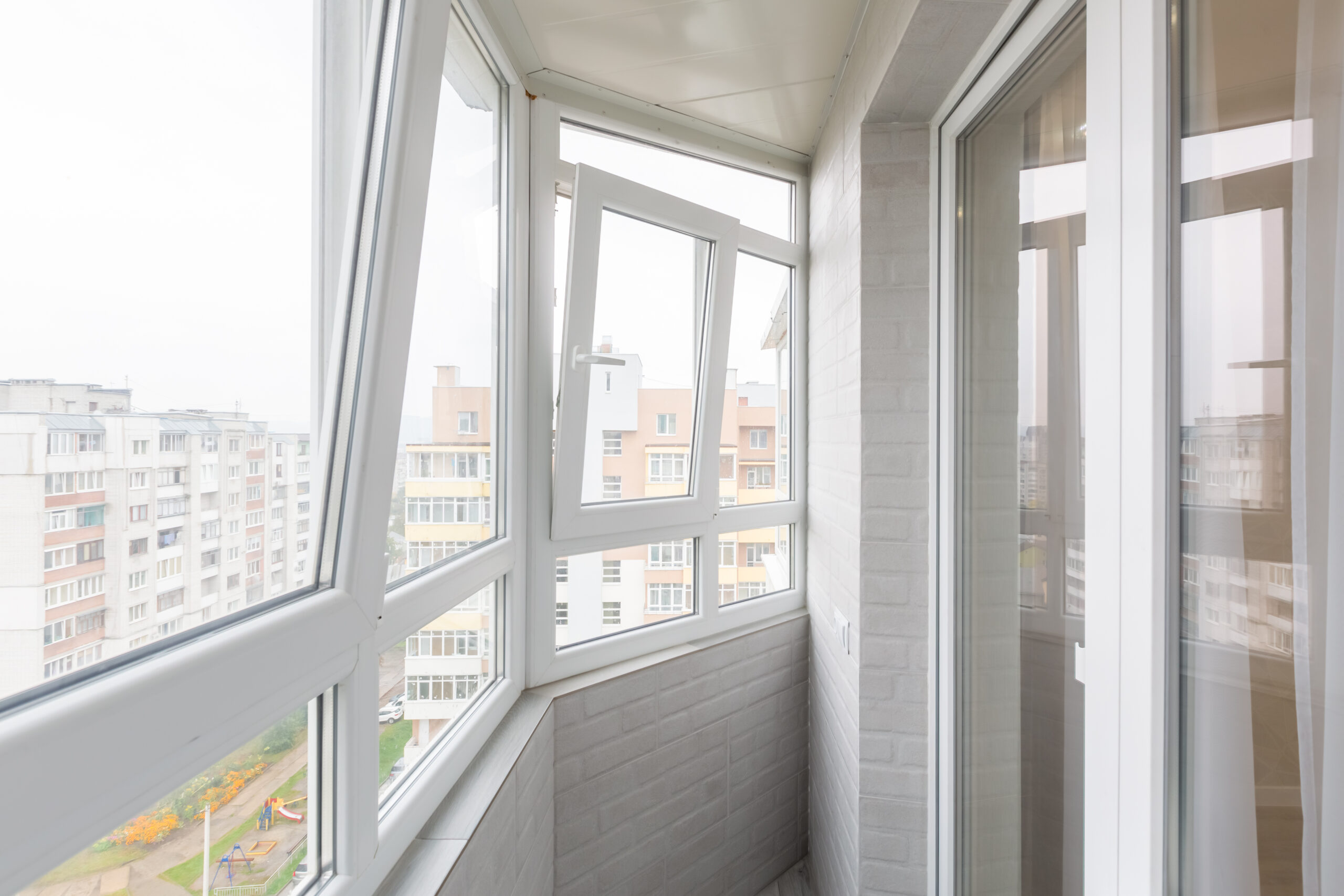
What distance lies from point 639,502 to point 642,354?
18.1 inches

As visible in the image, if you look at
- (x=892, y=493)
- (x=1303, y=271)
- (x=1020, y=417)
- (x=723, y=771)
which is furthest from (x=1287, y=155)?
(x=723, y=771)

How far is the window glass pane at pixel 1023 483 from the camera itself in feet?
3.36

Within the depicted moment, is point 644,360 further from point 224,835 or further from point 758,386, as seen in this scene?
point 224,835

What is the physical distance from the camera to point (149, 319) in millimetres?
562

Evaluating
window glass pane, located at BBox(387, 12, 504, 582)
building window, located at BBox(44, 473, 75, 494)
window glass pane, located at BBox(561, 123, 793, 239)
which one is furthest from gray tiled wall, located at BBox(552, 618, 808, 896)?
window glass pane, located at BBox(561, 123, 793, 239)

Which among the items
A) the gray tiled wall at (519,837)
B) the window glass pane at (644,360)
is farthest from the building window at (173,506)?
the window glass pane at (644,360)

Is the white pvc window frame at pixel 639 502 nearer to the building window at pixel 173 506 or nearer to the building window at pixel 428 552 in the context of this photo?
the building window at pixel 428 552

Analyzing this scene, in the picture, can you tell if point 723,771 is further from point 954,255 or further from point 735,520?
point 954,255

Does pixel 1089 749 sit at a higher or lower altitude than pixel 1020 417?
lower

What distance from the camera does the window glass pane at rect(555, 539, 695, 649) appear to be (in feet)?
6.04

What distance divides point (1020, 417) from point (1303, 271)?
620 mm

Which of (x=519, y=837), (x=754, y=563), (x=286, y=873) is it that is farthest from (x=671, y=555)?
(x=286, y=873)

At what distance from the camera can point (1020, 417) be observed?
1197mm

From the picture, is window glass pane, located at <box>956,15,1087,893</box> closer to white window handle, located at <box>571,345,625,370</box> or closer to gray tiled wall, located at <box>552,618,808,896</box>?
gray tiled wall, located at <box>552,618,808,896</box>
